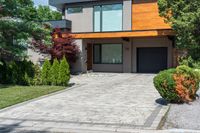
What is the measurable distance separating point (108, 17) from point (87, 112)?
16861 mm

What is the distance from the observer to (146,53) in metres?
27.5

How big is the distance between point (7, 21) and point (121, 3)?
1120 centimetres

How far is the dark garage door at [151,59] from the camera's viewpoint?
27047mm

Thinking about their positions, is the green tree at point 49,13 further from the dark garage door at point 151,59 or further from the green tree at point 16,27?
the green tree at point 16,27

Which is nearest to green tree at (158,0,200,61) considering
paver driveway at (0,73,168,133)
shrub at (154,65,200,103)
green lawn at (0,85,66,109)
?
paver driveway at (0,73,168,133)

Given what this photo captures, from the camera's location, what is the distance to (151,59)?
2764cm

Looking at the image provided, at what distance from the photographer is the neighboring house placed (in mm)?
25594

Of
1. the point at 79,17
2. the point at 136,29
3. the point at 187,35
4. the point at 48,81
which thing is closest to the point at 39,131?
the point at 48,81

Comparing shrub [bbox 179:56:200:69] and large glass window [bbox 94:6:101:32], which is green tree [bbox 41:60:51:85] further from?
large glass window [bbox 94:6:101:32]

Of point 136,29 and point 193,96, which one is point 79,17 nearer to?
point 136,29

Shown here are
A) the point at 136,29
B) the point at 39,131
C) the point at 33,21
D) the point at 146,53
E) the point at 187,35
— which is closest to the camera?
the point at 39,131

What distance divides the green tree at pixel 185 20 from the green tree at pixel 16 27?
7744 mm

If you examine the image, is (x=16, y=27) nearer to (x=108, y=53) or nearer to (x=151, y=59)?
(x=108, y=53)

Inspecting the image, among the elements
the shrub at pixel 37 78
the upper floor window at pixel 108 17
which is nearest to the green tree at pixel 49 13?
the upper floor window at pixel 108 17
